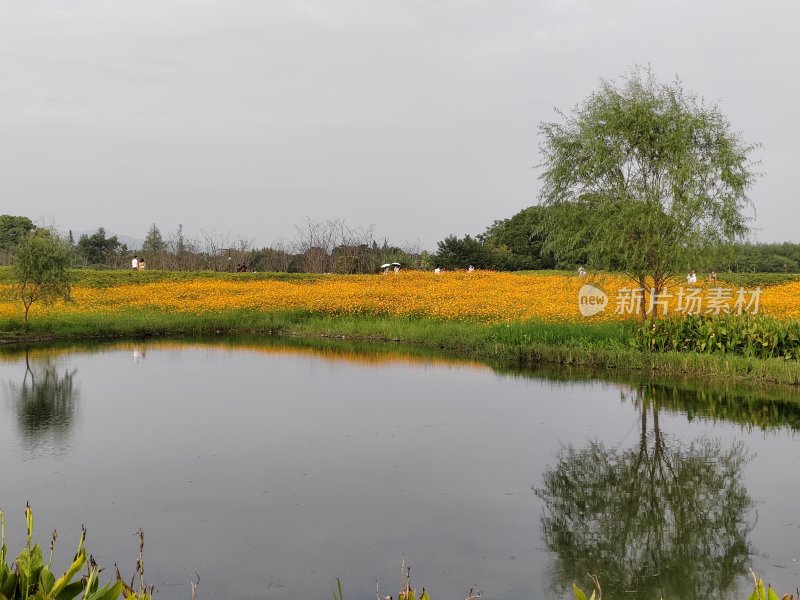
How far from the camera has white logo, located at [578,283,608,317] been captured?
1850 centimetres

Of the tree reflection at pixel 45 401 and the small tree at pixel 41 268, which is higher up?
the small tree at pixel 41 268

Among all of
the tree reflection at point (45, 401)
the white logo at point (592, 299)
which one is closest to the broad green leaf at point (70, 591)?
the tree reflection at point (45, 401)

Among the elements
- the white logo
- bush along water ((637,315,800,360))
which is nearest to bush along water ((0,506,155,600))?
bush along water ((637,315,800,360))

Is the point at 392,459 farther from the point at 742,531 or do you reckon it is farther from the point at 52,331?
the point at 52,331

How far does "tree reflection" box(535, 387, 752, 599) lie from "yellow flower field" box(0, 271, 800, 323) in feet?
31.8

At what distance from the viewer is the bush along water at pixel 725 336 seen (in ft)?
43.4

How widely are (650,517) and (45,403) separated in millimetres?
8469

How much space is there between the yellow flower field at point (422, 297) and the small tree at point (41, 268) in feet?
7.83

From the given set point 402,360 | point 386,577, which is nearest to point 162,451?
point 386,577

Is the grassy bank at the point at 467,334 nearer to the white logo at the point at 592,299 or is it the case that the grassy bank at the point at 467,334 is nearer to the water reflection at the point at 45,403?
the white logo at the point at 592,299

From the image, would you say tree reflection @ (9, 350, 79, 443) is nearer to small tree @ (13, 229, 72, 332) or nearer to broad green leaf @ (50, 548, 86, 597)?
small tree @ (13, 229, 72, 332)

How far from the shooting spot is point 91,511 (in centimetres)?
614

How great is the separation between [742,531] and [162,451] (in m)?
5.75

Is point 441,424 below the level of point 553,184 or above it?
below
